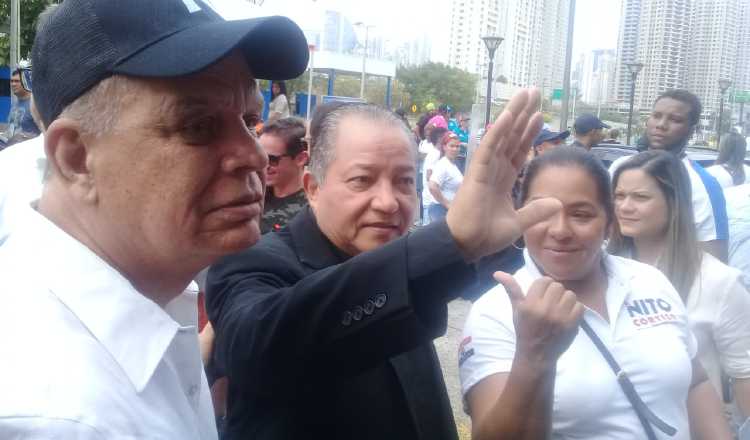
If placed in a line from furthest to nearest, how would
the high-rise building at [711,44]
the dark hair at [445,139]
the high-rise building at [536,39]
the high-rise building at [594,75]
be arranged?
1. the high-rise building at [594,75]
2. the high-rise building at [536,39]
3. the high-rise building at [711,44]
4. the dark hair at [445,139]

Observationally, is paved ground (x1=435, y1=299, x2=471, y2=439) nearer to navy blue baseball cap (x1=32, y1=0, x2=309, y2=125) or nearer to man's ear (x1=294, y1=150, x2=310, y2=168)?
man's ear (x1=294, y1=150, x2=310, y2=168)

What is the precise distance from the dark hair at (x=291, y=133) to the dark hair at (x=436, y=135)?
→ 5.57 metres

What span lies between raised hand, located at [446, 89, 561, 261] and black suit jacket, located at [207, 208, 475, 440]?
47 millimetres

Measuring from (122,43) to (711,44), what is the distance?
29899mm

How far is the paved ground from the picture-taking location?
4648 mm

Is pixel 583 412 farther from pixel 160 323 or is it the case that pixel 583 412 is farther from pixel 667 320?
pixel 160 323

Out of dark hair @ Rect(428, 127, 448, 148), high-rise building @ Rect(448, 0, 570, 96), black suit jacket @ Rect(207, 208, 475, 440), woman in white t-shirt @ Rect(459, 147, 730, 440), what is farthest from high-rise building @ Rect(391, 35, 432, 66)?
black suit jacket @ Rect(207, 208, 475, 440)

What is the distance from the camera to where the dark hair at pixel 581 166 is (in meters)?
2.42

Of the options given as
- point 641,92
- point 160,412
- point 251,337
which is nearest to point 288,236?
point 251,337

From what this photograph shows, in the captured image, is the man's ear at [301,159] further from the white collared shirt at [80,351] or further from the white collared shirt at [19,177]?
the white collared shirt at [80,351]

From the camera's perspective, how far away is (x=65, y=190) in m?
1.13

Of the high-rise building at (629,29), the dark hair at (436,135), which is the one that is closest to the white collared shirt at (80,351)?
the dark hair at (436,135)

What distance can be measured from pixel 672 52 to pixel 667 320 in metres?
27.1

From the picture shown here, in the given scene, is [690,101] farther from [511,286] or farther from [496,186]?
[496,186]
